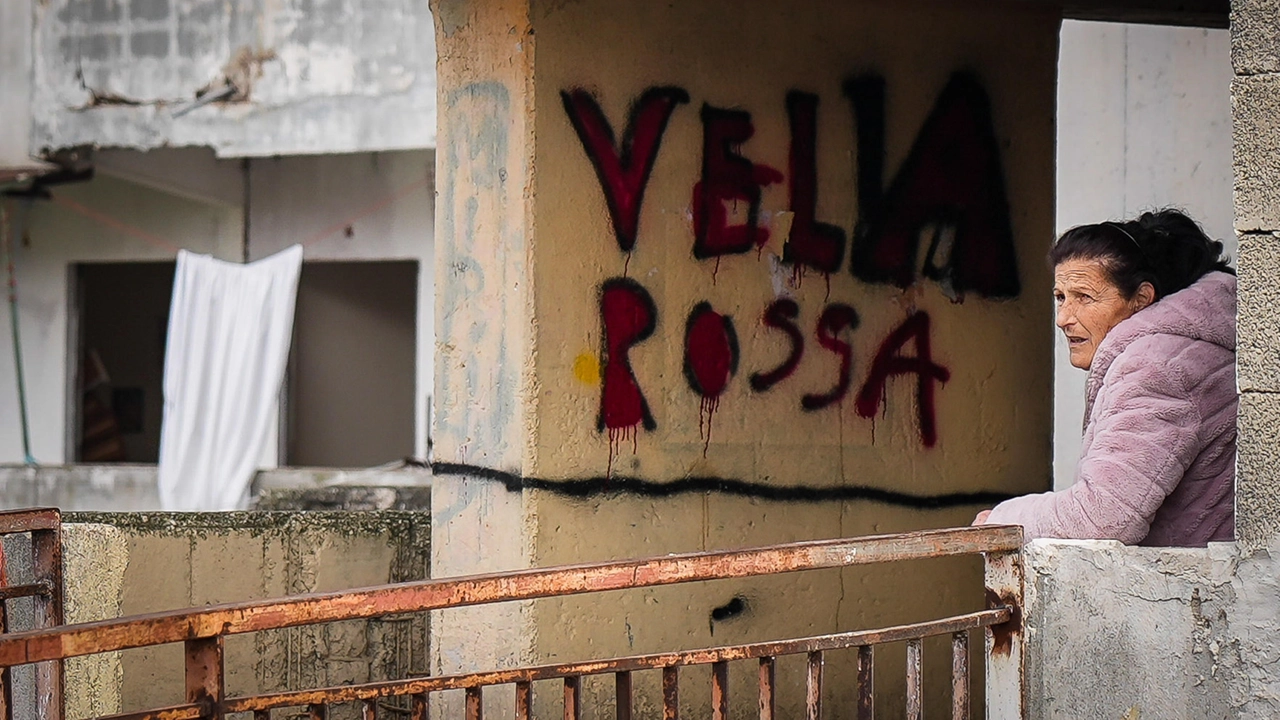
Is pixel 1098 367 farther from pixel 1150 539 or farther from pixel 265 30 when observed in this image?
pixel 265 30

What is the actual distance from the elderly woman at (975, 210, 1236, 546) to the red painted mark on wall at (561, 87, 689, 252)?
1681mm

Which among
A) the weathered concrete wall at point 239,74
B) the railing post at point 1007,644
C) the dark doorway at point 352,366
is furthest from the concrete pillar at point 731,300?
the dark doorway at point 352,366

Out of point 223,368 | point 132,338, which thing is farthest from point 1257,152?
point 132,338

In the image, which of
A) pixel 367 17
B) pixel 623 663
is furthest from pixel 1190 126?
pixel 367 17

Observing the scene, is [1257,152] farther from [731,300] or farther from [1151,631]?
[731,300]

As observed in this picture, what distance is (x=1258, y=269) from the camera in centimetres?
287

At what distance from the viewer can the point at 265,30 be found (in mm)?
11219

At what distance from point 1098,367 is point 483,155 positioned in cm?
204

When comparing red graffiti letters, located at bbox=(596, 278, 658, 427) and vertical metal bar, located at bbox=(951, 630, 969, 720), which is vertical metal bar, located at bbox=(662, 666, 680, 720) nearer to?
vertical metal bar, located at bbox=(951, 630, 969, 720)

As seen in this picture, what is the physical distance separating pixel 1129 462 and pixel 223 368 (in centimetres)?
954

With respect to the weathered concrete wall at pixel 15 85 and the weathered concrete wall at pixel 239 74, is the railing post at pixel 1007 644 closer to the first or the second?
the weathered concrete wall at pixel 239 74

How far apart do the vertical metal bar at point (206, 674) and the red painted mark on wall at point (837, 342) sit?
112 inches

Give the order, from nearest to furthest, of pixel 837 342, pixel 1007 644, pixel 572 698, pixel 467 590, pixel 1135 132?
1. pixel 467 590
2. pixel 572 698
3. pixel 1007 644
4. pixel 837 342
5. pixel 1135 132

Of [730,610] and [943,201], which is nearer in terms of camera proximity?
[730,610]
